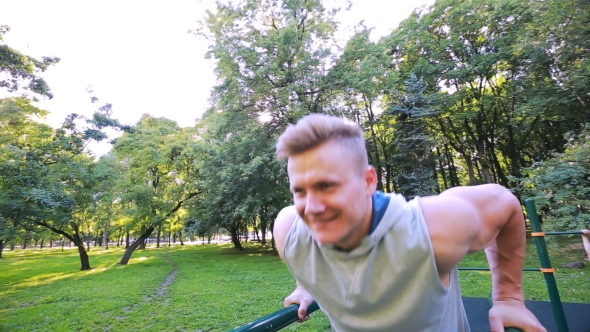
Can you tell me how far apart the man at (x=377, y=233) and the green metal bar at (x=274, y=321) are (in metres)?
0.21

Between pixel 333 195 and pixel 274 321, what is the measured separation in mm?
581

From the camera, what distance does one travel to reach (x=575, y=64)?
1051 cm

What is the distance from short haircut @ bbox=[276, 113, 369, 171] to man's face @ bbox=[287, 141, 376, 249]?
0.8 inches

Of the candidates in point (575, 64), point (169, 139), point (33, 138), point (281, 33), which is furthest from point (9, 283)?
point (575, 64)

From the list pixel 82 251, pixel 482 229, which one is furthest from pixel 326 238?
pixel 82 251

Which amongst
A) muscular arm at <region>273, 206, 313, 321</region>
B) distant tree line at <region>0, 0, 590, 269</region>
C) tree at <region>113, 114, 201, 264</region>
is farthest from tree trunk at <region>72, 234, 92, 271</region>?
muscular arm at <region>273, 206, 313, 321</region>

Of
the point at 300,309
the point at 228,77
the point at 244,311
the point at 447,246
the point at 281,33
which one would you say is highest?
the point at 281,33

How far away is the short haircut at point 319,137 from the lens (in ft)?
3.14

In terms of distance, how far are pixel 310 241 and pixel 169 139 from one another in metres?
22.6

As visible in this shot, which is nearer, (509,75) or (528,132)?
Result: (509,75)

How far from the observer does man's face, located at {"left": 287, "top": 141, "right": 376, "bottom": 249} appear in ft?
3.00

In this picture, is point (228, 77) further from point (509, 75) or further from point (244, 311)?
point (509, 75)

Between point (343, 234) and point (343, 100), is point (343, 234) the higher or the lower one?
the lower one

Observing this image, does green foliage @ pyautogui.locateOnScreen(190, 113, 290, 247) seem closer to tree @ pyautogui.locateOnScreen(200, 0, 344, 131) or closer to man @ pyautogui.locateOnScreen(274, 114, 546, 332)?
tree @ pyautogui.locateOnScreen(200, 0, 344, 131)
